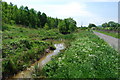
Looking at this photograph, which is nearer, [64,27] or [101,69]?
[101,69]

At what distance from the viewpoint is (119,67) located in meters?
8.09

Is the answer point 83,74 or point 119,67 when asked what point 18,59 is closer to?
point 83,74

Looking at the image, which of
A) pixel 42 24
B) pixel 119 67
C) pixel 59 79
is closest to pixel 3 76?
pixel 59 79

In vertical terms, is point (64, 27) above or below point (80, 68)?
above

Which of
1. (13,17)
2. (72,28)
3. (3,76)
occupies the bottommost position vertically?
(3,76)

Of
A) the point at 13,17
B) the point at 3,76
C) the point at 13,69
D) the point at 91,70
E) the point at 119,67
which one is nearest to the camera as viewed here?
the point at 91,70

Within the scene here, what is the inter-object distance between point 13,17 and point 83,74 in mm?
49083

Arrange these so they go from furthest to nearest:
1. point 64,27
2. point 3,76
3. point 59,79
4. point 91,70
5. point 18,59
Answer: point 64,27 → point 18,59 → point 3,76 → point 91,70 → point 59,79

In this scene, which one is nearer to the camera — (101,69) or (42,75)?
(101,69)

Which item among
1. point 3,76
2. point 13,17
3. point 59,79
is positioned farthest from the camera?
point 13,17

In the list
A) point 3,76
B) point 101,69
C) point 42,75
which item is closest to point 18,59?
point 3,76

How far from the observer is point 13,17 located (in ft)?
164

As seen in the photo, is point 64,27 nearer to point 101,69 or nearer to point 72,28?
point 72,28

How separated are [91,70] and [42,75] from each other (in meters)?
3.32
